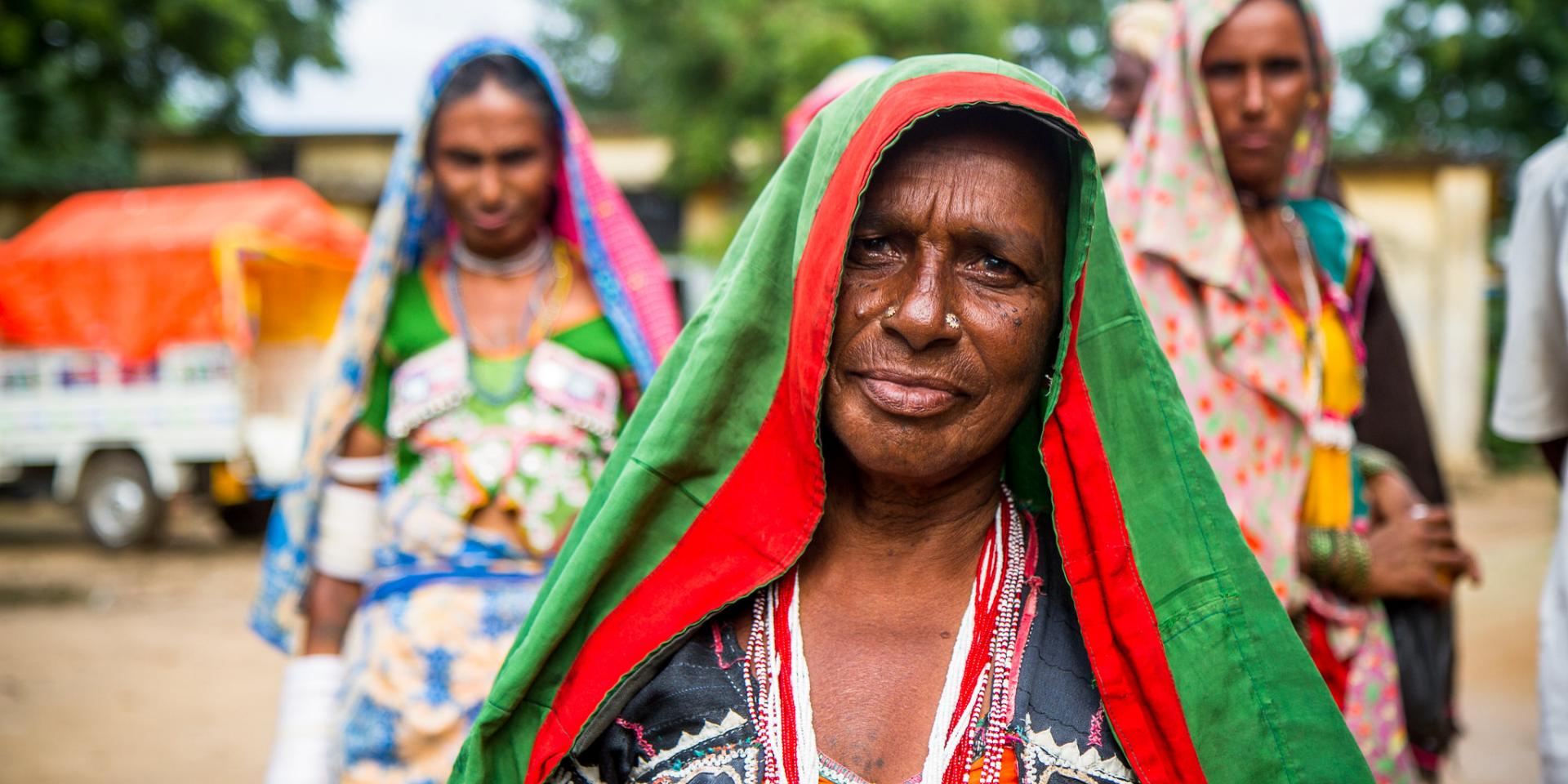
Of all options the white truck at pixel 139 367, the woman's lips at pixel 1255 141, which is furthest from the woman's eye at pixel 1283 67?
the white truck at pixel 139 367

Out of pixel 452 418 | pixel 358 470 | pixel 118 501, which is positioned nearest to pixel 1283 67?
pixel 452 418

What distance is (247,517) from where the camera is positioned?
11.6 metres

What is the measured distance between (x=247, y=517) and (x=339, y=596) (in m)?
9.87

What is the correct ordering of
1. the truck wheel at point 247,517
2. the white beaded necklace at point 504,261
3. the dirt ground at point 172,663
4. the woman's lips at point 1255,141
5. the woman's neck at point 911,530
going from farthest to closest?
the truck wheel at point 247,517
the dirt ground at point 172,663
the white beaded necklace at point 504,261
the woman's lips at point 1255,141
the woman's neck at point 911,530

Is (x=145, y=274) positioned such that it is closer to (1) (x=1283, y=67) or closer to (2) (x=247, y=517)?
(2) (x=247, y=517)

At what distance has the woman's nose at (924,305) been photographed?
1488 millimetres

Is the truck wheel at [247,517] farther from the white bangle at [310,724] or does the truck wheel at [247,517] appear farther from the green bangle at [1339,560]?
the green bangle at [1339,560]

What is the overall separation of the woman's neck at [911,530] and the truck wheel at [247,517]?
10822 millimetres

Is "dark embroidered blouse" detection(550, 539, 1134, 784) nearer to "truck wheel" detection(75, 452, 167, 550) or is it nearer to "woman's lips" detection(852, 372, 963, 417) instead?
"woman's lips" detection(852, 372, 963, 417)

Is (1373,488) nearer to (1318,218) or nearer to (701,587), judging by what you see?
(1318,218)

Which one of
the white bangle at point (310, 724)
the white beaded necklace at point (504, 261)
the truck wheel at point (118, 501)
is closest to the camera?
the white bangle at point (310, 724)

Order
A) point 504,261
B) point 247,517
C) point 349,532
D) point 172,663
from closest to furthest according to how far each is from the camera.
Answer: point 349,532 < point 504,261 < point 172,663 < point 247,517

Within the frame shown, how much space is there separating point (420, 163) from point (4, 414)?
10094 mm

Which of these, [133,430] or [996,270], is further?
[133,430]
